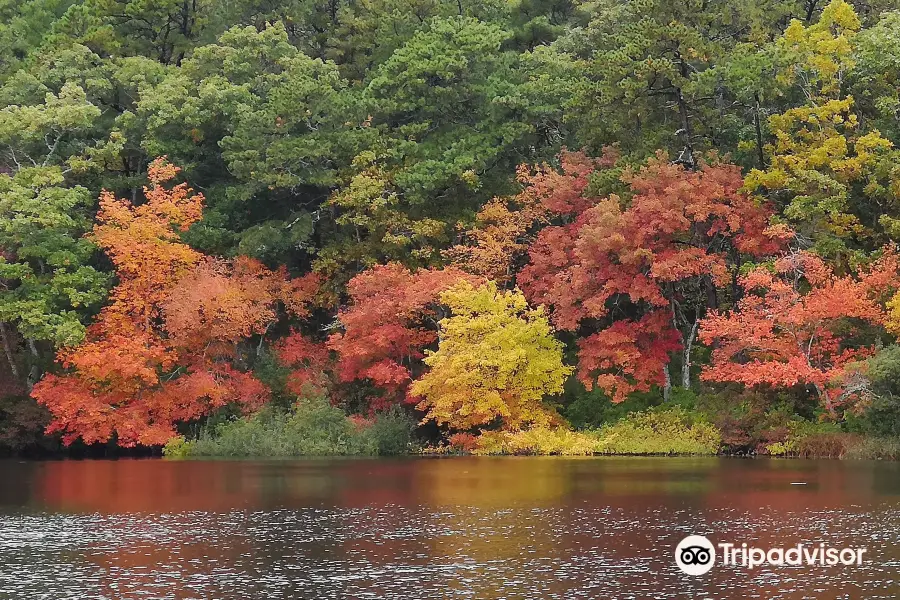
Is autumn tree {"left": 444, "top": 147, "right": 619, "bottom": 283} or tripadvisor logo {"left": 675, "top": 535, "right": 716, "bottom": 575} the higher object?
autumn tree {"left": 444, "top": 147, "right": 619, "bottom": 283}

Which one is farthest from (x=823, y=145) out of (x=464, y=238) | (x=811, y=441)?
(x=464, y=238)

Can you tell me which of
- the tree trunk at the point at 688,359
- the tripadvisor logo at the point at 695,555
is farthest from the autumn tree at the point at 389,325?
the tripadvisor logo at the point at 695,555

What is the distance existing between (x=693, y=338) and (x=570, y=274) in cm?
494

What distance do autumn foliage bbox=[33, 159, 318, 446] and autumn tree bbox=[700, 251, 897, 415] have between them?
17.5m

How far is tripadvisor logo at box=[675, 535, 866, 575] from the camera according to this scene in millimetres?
18281

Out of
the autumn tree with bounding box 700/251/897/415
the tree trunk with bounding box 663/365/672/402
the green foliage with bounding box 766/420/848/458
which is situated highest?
the autumn tree with bounding box 700/251/897/415

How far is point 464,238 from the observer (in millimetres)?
47062

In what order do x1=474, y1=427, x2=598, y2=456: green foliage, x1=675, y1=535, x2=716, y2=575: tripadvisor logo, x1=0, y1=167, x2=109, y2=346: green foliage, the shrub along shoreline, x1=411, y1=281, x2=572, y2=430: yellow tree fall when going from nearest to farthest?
1. x1=675, y1=535, x2=716, y2=575: tripadvisor logo
2. the shrub along shoreline
3. x1=474, y1=427, x2=598, y2=456: green foliage
4. x1=411, y1=281, x2=572, y2=430: yellow tree
5. x1=0, y1=167, x2=109, y2=346: green foliage

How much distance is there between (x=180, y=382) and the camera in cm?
4409

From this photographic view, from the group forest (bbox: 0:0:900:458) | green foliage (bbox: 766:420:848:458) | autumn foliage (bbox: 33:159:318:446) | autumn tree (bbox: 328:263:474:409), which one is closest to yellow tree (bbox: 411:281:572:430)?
forest (bbox: 0:0:900:458)

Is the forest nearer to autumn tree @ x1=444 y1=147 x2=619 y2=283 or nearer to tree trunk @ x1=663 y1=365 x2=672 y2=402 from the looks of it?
autumn tree @ x1=444 y1=147 x2=619 y2=283

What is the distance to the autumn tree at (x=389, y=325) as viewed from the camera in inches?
1689

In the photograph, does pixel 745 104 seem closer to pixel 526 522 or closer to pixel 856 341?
pixel 856 341

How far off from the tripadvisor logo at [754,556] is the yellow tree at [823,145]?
2174cm
